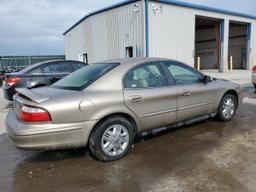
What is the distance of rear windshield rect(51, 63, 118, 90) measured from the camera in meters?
3.57

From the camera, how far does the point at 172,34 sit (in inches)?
612

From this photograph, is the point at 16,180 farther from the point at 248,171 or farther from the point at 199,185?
the point at 248,171

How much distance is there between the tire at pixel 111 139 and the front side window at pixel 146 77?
61 centimetres

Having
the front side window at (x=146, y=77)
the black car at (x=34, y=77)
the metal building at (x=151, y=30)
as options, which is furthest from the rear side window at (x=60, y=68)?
the metal building at (x=151, y=30)

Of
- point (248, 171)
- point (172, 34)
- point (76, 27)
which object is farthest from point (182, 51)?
point (248, 171)

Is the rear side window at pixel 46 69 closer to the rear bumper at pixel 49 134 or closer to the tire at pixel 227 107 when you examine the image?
the rear bumper at pixel 49 134

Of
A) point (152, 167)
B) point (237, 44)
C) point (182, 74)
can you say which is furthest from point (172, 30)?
point (237, 44)

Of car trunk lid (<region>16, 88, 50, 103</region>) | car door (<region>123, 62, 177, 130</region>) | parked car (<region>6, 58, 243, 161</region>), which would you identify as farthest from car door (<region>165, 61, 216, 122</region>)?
car trunk lid (<region>16, 88, 50, 103</region>)

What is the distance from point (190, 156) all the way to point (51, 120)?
2107 mm

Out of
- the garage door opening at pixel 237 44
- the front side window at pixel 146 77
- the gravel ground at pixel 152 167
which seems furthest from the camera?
the garage door opening at pixel 237 44

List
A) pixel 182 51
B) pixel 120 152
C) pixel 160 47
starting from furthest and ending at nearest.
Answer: pixel 182 51, pixel 160 47, pixel 120 152

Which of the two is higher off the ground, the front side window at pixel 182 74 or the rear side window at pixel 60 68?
the rear side window at pixel 60 68

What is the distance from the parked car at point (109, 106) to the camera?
3.06 metres

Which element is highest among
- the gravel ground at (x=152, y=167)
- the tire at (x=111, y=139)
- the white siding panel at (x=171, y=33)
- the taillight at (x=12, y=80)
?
the white siding panel at (x=171, y=33)
